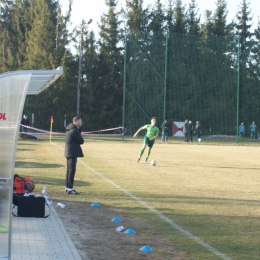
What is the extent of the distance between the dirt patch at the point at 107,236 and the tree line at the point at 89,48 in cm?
4243

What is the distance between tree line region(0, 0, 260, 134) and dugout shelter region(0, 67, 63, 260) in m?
46.2

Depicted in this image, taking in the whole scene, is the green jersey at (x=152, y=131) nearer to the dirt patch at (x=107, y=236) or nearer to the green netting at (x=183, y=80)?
the dirt patch at (x=107, y=236)

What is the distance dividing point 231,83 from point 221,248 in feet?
125

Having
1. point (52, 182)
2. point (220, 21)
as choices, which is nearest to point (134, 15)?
point (220, 21)

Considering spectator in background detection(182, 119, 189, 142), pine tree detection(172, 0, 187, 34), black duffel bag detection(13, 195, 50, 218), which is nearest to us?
black duffel bag detection(13, 195, 50, 218)

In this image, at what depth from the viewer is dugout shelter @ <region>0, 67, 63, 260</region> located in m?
6.12

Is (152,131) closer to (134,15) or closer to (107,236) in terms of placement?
(107,236)

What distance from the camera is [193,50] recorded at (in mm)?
44438

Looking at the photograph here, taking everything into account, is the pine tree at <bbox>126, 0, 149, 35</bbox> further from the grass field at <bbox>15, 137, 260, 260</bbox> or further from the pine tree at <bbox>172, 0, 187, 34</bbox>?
the grass field at <bbox>15, 137, 260, 260</bbox>

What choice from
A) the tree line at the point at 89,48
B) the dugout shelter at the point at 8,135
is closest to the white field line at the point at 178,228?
the dugout shelter at the point at 8,135

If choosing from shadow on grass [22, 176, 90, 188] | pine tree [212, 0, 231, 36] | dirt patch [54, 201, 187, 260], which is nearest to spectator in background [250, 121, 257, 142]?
pine tree [212, 0, 231, 36]

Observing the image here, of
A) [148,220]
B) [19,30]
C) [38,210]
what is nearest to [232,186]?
[148,220]

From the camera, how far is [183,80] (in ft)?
145

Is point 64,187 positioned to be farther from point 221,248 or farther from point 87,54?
point 87,54
